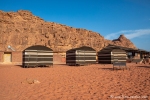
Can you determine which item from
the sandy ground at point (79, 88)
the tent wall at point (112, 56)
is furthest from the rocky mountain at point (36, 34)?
the sandy ground at point (79, 88)

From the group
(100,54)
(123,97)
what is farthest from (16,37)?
(123,97)

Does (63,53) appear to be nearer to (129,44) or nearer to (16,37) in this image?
(16,37)

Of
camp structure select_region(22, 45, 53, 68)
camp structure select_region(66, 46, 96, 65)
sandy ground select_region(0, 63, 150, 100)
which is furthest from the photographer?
camp structure select_region(66, 46, 96, 65)

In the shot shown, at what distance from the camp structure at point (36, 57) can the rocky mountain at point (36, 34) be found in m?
45.2

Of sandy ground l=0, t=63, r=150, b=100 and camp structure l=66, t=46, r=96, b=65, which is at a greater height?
camp structure l=66, t=46, r=96, b=65

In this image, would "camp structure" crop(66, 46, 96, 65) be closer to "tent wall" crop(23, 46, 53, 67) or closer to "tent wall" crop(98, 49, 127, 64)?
"tent wall" crop(98, 49, 127, 64)

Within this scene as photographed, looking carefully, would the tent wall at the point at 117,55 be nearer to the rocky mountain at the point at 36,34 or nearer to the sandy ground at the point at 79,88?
the sandy ground at the point at 79,88

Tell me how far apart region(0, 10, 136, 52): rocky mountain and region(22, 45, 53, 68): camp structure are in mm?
45154

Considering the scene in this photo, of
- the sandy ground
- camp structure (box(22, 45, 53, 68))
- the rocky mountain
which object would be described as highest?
the rocky mountain

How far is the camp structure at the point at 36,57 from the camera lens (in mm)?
22438

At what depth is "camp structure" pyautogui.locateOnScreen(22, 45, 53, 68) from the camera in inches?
883

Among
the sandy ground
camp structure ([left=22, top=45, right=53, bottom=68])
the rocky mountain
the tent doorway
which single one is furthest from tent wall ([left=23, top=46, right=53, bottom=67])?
the rocky mountain

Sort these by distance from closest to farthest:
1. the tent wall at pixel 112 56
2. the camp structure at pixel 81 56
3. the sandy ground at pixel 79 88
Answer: the sandy ground at pixel 79 88 → the camp structure at pixel 81 56 → the tent wall at pixel 112 56

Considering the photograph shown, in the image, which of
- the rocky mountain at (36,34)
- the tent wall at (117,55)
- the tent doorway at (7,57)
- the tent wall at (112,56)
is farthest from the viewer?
the rocky mountain at (36,34)
